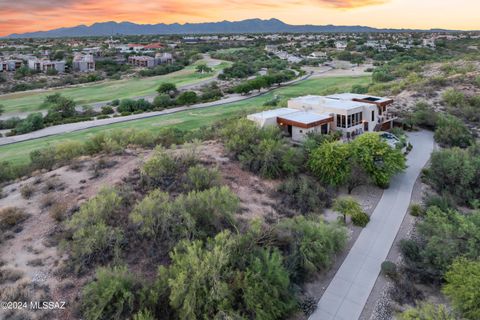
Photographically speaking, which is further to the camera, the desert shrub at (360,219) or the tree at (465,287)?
the desert shrub at (360,219)

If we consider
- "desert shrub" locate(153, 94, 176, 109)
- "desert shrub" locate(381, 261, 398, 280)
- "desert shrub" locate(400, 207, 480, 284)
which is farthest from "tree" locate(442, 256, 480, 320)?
"desert shrub" locate(153, 94, 176, 109)

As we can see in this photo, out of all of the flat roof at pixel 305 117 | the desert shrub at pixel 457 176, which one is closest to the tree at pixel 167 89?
the flat roof at pixel 305 117

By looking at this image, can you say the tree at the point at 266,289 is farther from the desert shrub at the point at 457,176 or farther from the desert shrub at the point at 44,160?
the desert shrub at the point at 44,160

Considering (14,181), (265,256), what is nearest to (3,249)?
(14,181)

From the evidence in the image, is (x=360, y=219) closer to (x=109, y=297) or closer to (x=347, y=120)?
(x=347, y=120)

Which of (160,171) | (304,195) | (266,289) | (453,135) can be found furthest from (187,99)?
(266,289)

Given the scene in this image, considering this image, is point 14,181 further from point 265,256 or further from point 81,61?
point 81,61

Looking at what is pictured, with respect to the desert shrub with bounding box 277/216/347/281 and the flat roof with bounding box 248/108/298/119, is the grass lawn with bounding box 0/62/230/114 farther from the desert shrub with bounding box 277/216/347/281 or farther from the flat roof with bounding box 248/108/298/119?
the desert shrub with bounding box 277/216/347/281
